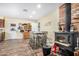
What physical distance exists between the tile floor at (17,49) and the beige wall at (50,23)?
45 centimetres

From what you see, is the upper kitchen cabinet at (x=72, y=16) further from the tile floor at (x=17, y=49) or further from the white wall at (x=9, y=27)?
the tile floor at (x=17, y=49)

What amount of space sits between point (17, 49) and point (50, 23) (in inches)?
36.4

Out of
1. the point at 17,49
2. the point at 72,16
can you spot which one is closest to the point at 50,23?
the point at 72,16

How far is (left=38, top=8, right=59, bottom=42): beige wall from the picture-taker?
2.86 metres

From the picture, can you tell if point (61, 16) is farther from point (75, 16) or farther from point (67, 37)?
point (67, 37)

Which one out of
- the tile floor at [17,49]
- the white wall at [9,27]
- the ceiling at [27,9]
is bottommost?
the tile floor at [17,49]

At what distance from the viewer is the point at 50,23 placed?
2873 millimetres

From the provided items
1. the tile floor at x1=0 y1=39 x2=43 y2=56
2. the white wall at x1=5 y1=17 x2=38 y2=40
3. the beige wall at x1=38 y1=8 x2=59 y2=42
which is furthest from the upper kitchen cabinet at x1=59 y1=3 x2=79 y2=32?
the tile floor at x1=0 y1=39 x2=43 y2=56

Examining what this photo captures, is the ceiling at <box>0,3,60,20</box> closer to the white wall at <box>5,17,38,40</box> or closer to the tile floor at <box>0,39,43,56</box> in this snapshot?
the white wall at <box>5,17,38,40</box>

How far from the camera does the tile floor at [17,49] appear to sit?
284 centimetres

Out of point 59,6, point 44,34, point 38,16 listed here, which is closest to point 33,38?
point 44,34

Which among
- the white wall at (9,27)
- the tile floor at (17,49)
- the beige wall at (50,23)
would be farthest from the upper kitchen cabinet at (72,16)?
the tile floor at (17,49)

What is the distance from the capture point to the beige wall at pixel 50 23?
286 cm

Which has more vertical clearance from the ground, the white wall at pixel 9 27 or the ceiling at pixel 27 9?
the ceiling at pixel 27 9
